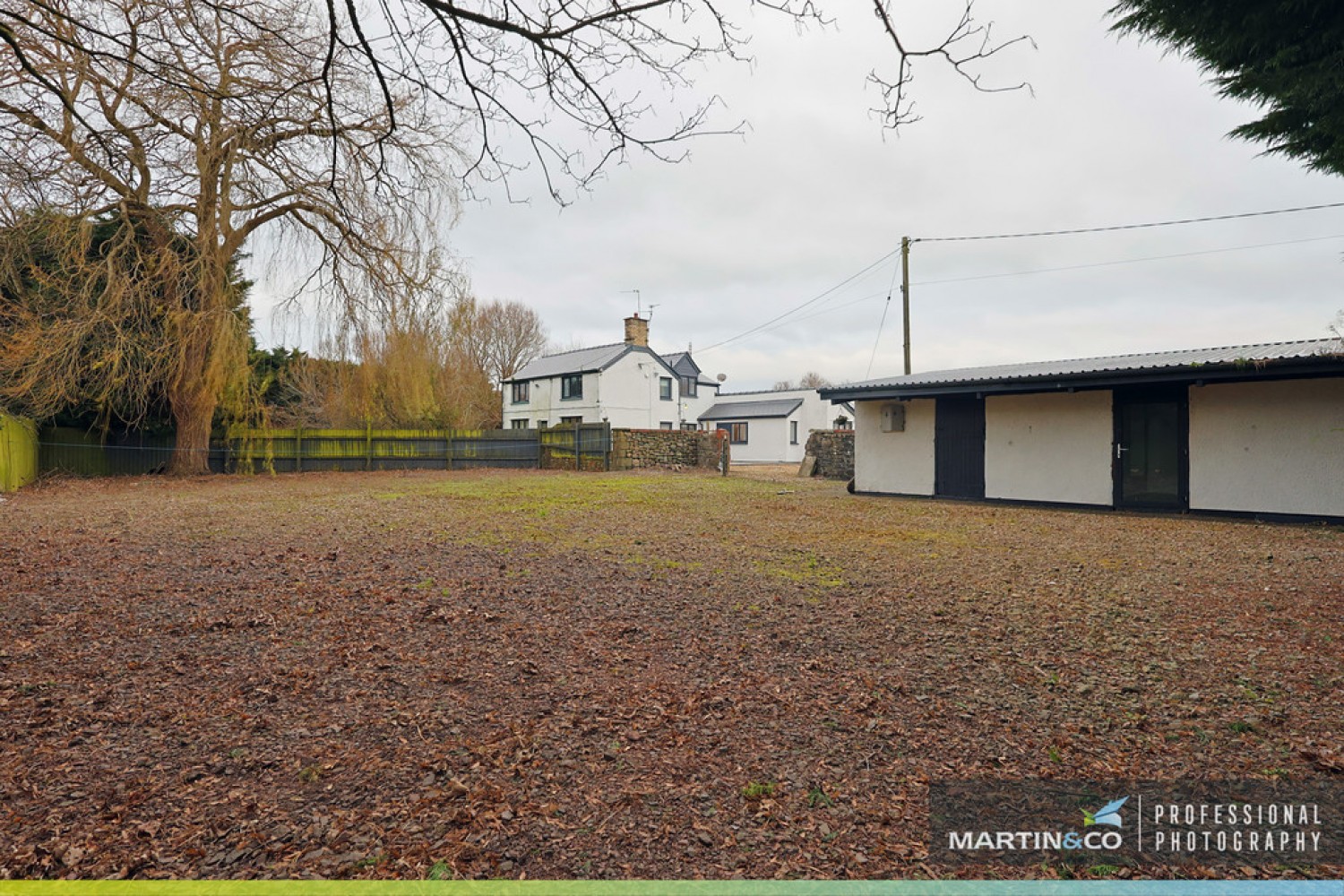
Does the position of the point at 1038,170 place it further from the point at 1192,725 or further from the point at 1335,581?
the point at 1192,725

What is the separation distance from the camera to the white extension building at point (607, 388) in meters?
31.5

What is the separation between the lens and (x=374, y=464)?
67.7 ft

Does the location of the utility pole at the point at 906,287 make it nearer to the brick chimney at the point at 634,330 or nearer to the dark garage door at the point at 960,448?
the dark garage door at the point at 960,448

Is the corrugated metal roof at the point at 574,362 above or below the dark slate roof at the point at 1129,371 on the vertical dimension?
above

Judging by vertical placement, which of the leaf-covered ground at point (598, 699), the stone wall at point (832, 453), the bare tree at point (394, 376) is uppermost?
the bare tree at point (394, 376)

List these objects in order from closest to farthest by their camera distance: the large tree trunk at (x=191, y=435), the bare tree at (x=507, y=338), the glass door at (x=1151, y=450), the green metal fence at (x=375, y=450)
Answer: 1. the glass door at (x=1151, y=450)
2. the large tree trunk at (x=191, y=435)
3. the green metal fence at (x=375, y=450)
4. the bare tree at (x=507, y=338)

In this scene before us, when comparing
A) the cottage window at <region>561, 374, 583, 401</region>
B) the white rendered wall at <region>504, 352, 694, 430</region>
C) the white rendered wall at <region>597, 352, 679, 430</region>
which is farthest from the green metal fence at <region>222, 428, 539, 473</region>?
the cottage window at <region>561, 374, 583, 401</region>

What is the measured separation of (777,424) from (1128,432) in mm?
23634

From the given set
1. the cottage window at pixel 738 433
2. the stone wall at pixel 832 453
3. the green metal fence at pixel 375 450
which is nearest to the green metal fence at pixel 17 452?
the green metal fence at pixel 375 450

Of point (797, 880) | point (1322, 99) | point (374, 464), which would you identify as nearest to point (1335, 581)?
point (1322, 99)

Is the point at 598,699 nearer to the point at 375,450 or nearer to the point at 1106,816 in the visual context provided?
the point at 1106,816

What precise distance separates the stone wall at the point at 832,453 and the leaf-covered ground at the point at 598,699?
1437 cm

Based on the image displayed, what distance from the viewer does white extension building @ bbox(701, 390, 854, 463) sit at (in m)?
35.1

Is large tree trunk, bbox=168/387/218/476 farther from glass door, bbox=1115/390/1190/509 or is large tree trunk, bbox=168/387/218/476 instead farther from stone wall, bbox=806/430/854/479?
glass door, bbox=1115/390/1190/509
